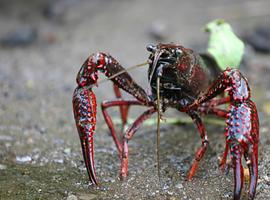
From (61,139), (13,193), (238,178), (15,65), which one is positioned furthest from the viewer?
(15,65)

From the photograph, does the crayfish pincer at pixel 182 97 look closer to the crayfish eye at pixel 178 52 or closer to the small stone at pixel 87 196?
the crayfish eye at pixel 178 52

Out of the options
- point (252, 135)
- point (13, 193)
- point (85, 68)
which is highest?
point (85, 68)

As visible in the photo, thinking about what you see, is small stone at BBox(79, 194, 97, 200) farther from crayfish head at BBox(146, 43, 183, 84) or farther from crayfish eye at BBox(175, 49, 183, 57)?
crayfish eye at BBox(175, 49, 183, 57)

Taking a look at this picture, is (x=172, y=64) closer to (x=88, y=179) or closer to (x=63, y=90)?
(x=88, y=179)

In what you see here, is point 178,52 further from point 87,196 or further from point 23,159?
point 23,159

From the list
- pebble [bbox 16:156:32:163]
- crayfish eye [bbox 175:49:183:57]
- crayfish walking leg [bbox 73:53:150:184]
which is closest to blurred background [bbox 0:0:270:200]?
pebble [bbox 16:156:32:163]

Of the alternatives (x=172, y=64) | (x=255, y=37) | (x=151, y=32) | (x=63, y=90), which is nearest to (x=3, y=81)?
(x=63, y=90)
